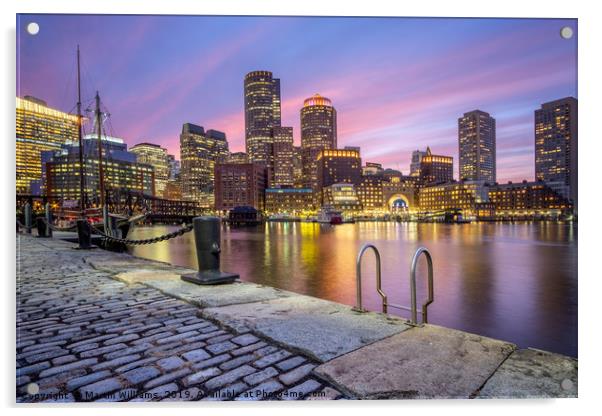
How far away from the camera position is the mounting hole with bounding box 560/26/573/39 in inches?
144

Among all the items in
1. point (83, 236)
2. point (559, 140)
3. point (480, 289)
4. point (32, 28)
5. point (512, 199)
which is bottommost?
point (480, 289)

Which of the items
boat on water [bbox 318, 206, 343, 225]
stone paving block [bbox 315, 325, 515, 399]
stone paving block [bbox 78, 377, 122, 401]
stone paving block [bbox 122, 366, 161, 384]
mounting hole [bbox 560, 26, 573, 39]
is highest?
mounting hole [bbox 560, 26, 573, 39]

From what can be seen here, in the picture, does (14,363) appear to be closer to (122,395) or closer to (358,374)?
(122,395)

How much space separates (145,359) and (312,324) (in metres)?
1.58

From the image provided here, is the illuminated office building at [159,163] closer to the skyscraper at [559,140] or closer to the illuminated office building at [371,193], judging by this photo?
the illuminated office building at [371,193]

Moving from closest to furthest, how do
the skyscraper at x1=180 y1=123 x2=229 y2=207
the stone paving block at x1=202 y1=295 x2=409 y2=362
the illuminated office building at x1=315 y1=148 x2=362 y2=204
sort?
the stone paving block at x1=202 y1=295 x2=409 y2=362, the skyscraper at x1=180 y1=123 x2=229 y2=207, the illuminated office building at x1=315 y1=148 x2=362 y2=204

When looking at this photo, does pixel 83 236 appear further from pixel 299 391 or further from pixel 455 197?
pixel 455 197

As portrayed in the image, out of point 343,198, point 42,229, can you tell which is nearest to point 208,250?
point 42,229

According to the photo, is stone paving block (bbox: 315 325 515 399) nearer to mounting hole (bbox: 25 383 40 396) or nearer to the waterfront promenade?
the waterfront promenade

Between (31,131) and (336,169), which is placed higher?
(336,169)

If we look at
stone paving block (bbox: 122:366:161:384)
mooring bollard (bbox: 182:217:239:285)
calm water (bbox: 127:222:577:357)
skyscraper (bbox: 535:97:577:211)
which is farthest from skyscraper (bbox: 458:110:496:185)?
stone paving block (bbox: 122:366:161:384)

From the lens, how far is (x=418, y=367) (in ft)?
8.43

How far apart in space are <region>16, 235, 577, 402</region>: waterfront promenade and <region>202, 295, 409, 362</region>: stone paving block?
0.04 feet

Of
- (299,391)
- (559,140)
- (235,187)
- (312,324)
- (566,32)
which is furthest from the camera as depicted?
(235,187)
